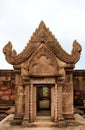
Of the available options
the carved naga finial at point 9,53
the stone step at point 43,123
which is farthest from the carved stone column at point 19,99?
the stone step at point 43,123

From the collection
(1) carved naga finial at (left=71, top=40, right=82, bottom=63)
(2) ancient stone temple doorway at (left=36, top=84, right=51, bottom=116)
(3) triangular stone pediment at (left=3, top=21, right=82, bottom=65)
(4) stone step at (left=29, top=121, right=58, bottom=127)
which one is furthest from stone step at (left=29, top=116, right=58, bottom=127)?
(1) carved naga finial at (left=71, top=40, right=82, bottom=63)

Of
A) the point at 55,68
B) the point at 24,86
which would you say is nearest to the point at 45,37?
the point at 55,68

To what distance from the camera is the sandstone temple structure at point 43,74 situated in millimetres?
9914

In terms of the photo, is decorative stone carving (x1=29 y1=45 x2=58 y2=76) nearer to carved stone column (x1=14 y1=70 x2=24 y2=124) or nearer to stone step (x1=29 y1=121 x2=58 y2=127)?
carved stone column (x1=14 y1=70 x2=24 y2=124)

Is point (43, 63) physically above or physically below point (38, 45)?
below

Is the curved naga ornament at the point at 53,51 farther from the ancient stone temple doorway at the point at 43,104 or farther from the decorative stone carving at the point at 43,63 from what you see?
the ancient stone temple doorway at the point at 43,104

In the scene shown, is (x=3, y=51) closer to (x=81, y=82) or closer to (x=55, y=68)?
(x=55, y=68)

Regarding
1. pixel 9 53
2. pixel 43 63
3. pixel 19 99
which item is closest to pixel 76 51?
pixel 43 63

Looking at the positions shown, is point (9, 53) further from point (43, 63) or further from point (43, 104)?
point (43, 104)

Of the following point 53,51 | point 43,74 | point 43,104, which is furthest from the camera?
point 43,104

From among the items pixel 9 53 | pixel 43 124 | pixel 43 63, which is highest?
pixel 9 53

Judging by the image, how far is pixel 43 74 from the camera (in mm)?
9922

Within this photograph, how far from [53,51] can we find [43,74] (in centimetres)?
110

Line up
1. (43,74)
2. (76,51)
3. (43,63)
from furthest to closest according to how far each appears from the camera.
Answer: (76,51) → (43,63) → (43,74)
